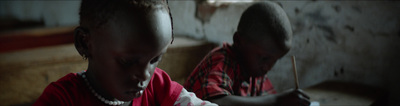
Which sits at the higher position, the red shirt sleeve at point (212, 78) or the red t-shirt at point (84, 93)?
the red t-shirt at point (84, 93)

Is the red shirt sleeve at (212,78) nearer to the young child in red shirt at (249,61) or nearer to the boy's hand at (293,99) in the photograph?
the young child in red shirt at (249,61)

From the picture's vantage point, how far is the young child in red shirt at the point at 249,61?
102 cm

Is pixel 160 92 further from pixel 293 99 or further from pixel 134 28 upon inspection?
pixel 293 99

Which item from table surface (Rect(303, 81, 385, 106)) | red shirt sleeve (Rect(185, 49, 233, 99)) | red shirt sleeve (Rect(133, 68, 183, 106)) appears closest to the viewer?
red shirt sleeve (Rect(133, 68, 183, 106))

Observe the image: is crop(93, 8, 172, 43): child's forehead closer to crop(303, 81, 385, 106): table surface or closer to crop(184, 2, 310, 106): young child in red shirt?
crop(184, 2, 310, 106): young child in red shirt

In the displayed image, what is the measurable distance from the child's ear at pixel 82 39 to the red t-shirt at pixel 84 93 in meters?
0.09

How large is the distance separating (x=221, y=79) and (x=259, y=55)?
0.53 ft

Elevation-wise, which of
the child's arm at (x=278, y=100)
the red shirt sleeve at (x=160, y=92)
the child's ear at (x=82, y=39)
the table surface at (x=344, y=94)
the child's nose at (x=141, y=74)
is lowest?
the table surface at (x=344, y=94)

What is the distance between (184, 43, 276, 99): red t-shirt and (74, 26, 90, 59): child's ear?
0.49m

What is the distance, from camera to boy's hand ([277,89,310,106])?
1.03 meters

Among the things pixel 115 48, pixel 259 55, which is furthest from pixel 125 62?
pixel 259 55

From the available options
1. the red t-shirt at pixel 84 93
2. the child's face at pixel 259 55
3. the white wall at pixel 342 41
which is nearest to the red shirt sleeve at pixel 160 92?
the red t-shirt at pixel 84 93

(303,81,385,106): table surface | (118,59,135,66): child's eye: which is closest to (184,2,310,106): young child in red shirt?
(303,81,385,106): table surface

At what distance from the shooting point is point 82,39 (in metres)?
0.58
